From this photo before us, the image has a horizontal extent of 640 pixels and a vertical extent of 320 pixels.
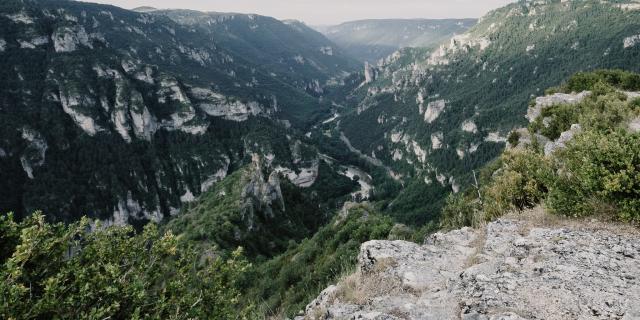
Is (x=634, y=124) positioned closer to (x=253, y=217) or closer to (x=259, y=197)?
(x=253, y=217)

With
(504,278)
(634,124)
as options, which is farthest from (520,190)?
(634,124)

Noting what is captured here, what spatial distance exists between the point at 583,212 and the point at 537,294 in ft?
17.8

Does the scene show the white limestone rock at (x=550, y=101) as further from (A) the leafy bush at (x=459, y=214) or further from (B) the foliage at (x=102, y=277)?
(B) the foliage at (x=102, y=277)

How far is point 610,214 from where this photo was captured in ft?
45.3

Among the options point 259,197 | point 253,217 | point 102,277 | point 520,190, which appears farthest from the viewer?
point 259,197

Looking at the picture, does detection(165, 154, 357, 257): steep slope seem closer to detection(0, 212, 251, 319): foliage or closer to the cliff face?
detection(0, 212, 251, 319): foliage

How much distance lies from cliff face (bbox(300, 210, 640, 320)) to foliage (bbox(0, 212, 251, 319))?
359cm

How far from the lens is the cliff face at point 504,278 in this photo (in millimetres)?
9945

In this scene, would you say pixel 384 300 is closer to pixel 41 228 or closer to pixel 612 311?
pixel 612 311

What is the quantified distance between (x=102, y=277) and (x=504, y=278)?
11.1 m

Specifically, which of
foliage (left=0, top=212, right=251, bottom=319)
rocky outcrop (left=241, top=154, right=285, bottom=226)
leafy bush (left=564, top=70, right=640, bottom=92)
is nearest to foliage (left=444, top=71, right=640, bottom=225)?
foliage (left=0, top=212, right=251, bottom=319)

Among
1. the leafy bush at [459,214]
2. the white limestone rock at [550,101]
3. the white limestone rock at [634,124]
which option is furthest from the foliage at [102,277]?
the white limestone rock at [550,101]

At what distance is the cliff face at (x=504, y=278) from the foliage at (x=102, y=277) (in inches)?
141

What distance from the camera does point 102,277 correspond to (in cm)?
1153
